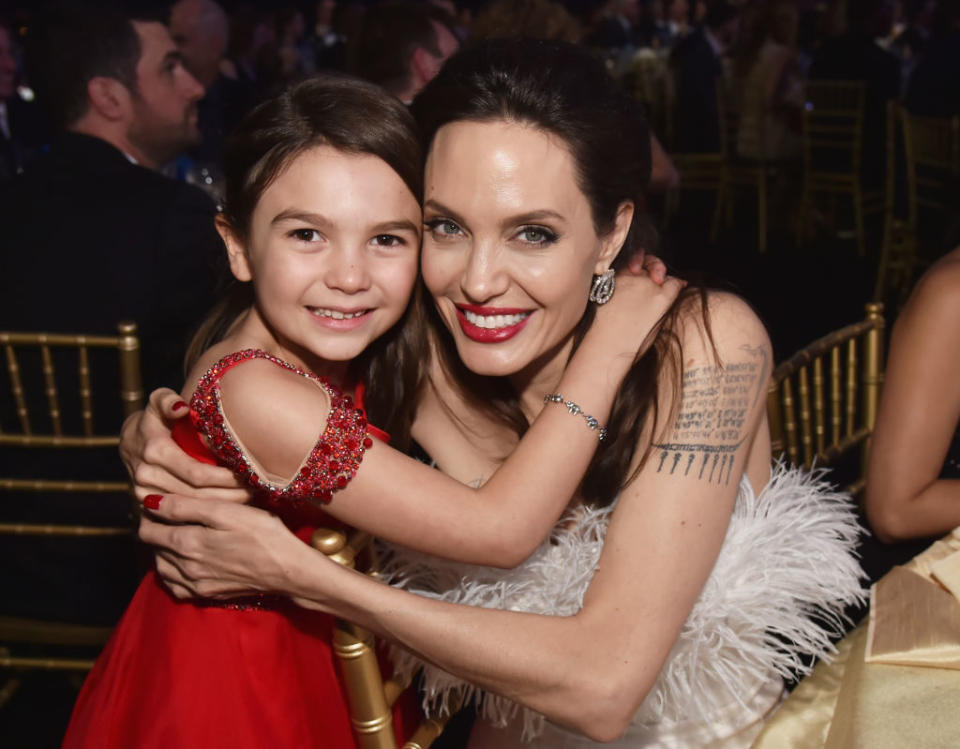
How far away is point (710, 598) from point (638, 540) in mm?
187

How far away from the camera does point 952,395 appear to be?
1809 mm

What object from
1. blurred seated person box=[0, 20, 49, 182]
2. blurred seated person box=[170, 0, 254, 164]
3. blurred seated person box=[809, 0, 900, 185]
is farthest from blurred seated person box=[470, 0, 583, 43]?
blurred seated person box=[809, 0, 900, 185]

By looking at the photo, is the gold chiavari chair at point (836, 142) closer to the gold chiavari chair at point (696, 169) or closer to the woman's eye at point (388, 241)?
the gold chiavari chair at point (696, 169)

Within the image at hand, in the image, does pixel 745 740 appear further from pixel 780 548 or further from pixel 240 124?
pixel 240 124

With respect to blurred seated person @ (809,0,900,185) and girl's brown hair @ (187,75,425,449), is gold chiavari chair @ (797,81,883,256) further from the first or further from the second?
girl's brown hair @ (187,75,425,449)

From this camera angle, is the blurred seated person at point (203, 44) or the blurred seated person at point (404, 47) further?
the blurred seated person at point (203, 44)

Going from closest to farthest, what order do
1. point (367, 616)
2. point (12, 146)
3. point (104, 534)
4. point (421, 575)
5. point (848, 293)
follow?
point (367, 616) → point (421, 575) → point (104, 534) → point (12, 146) → point (848, 293)

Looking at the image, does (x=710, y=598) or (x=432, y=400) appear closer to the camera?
(x=710, y=598)

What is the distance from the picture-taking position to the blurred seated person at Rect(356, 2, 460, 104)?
3.51m

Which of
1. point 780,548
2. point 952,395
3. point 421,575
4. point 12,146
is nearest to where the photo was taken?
point 780,548

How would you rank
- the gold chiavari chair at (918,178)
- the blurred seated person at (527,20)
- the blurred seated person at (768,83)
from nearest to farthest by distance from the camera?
the blurred seated person at (527,20) → the gold chiavari chair at (918,178) → the blurred seated person at (768,83)

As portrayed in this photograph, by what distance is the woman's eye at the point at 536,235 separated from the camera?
4.80ft

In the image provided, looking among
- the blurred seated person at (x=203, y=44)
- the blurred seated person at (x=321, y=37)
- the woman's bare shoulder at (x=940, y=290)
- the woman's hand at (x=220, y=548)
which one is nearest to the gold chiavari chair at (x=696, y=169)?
the blurred seated person at (x=321, y=37)

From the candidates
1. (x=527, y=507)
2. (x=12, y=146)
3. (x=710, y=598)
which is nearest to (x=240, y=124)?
(x=527, y=507)
